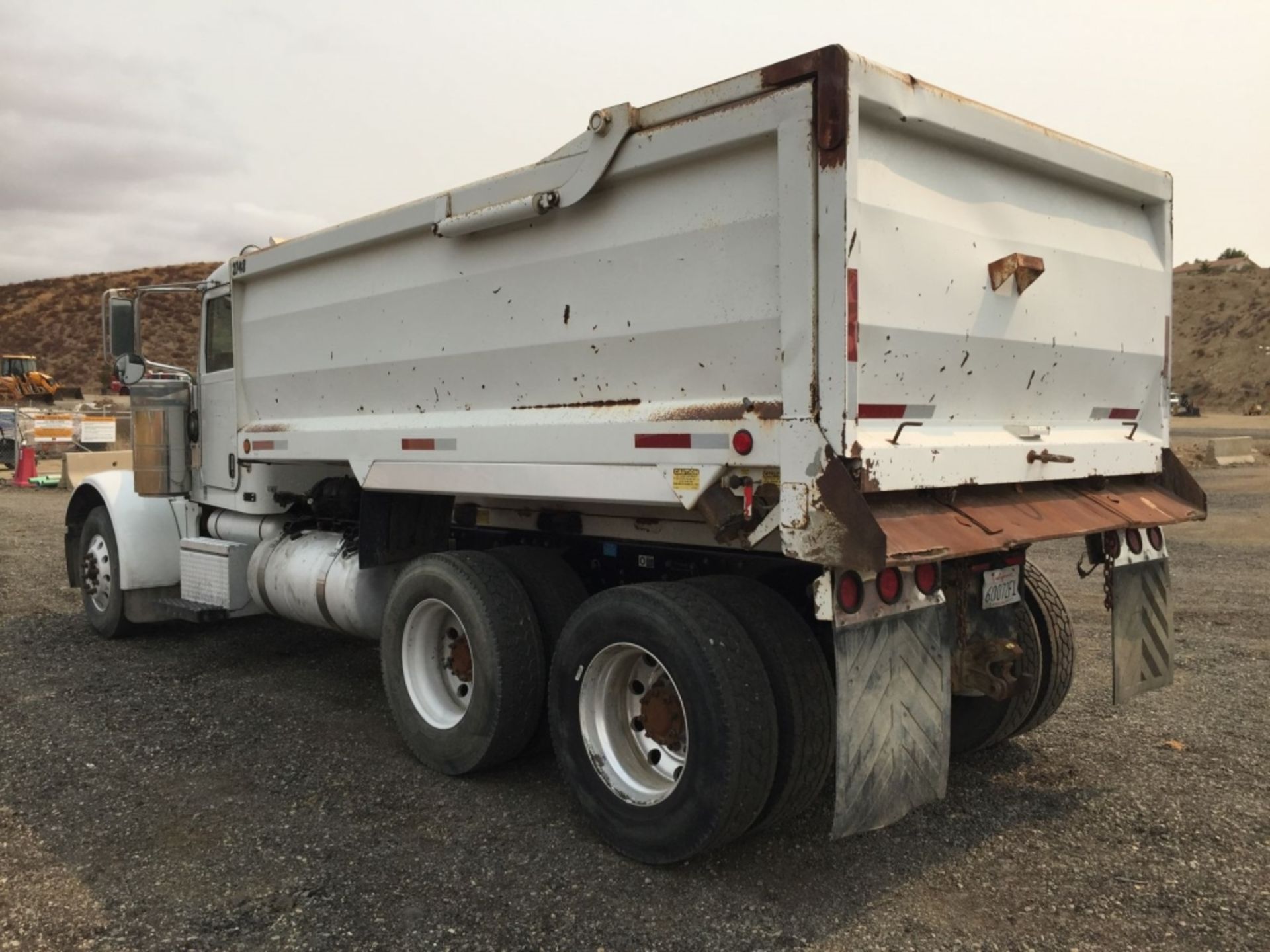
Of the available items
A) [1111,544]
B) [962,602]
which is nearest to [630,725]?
[962,602]

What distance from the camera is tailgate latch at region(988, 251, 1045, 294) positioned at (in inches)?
150

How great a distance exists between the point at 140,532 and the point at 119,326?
4.89 feet

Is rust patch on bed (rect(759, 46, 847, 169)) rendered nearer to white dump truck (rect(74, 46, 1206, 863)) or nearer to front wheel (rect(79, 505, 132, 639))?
white dump truck (rect(74, 46, 1206, 863))

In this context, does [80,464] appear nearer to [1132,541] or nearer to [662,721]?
[662,721]

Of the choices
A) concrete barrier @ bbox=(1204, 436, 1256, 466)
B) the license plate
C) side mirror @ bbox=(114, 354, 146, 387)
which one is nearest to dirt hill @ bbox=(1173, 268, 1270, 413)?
concrete barrier @ bbox=(1204, 436, 1256, 466)

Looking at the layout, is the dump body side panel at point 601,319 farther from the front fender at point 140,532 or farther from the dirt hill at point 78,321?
the dirt hill at point 78,321

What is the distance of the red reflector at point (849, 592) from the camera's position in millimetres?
3229

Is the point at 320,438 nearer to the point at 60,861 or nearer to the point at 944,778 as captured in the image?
the point at 60,861

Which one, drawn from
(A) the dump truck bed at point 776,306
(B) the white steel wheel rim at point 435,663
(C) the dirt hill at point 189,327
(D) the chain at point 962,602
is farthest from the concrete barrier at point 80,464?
(C) the dirt hill at point 189,327

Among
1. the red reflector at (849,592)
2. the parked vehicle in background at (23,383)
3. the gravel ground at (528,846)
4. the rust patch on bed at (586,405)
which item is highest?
the parked vehicle in background at (23,383)

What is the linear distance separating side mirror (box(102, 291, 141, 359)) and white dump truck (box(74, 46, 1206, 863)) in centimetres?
200

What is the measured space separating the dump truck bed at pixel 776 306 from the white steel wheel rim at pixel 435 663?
663 millimetres

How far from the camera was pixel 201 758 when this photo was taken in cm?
480

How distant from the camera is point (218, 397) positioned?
663 centimetres
